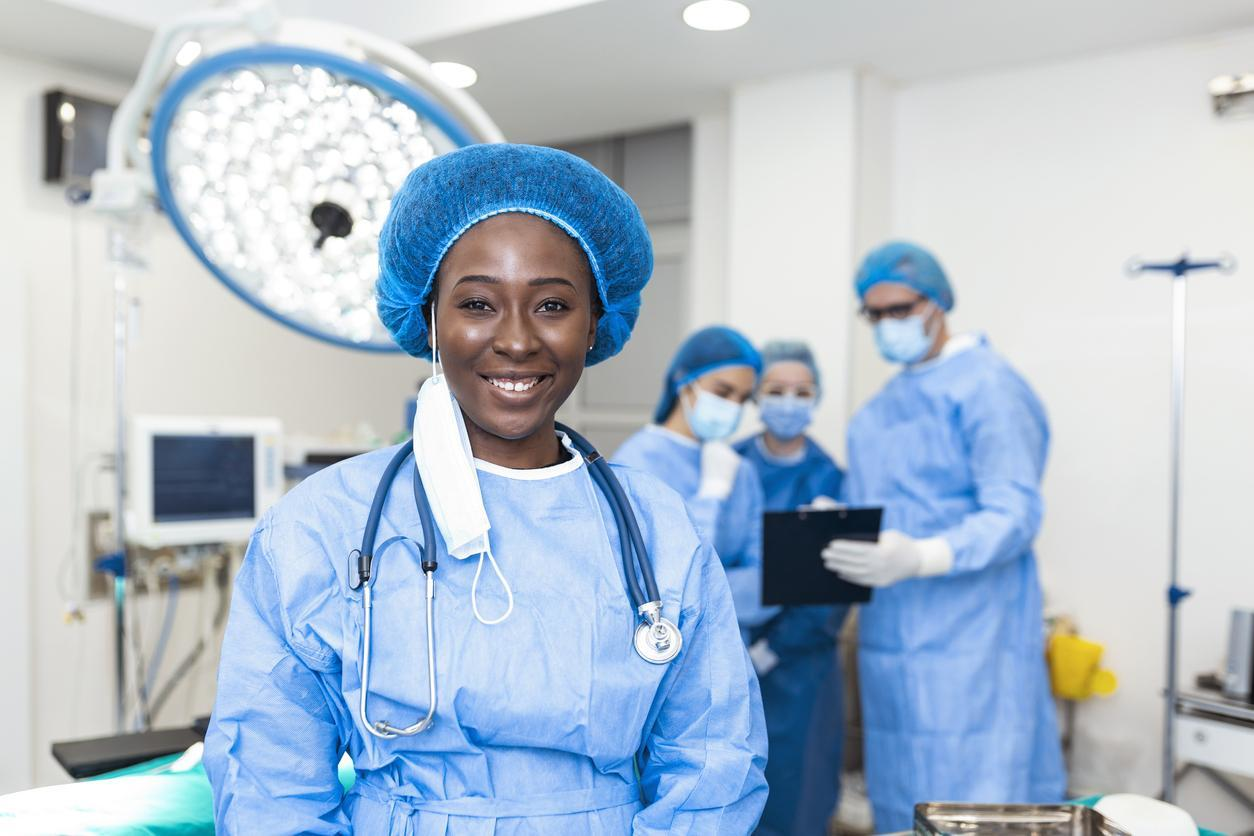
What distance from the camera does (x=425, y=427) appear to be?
0.93 metres

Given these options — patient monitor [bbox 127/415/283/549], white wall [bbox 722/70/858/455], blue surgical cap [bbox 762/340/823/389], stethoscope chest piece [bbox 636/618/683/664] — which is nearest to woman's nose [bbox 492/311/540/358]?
stethoscope chest piece [bbox 636/618/683/664]

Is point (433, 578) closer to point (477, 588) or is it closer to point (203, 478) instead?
point (477, 588)

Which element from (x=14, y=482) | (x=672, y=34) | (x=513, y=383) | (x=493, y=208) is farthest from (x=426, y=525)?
(x=14, y=482)

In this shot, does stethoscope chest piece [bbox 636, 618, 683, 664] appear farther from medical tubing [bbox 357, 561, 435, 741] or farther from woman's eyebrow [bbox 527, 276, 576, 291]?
woman's eyebrow [bbox 527, 276, 576, 291]

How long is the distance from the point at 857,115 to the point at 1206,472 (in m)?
1.36

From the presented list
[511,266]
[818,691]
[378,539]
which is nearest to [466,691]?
[378,539]

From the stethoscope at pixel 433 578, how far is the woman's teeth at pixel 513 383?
0.35ft

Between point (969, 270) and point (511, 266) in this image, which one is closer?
point (511, 266)

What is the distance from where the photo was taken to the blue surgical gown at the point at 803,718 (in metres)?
Result: 2.29

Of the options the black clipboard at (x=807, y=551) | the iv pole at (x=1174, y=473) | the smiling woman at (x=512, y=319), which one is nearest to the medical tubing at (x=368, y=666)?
the smiling woman at (x=512, y=319)

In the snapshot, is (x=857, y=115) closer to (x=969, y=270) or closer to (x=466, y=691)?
(x=969, y=270)

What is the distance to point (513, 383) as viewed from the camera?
0.92 metres

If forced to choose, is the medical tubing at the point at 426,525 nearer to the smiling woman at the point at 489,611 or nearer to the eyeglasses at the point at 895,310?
the smiling woman at the point at 489,611

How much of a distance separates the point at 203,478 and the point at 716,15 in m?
1.75
